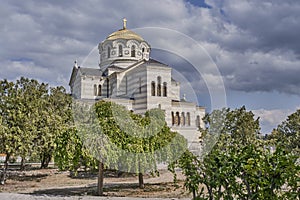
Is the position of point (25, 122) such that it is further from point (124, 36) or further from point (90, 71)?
point (124, 36)

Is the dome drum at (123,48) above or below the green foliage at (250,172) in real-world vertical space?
above

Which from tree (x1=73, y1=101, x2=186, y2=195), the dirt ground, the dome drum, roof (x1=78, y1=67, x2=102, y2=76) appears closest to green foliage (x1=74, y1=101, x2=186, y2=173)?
tree (x1=73, y1=101, x2=186, y2=195)

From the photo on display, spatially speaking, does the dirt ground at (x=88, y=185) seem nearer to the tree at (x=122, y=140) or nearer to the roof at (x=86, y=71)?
the tree at (x=122, y=140)

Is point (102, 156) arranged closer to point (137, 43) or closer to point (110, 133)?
point (110, 133)

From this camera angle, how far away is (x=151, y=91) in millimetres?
41125

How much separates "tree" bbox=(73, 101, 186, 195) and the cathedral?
21.1 m

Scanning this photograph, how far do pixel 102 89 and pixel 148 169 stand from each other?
33.5m

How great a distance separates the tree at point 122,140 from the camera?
507 inches

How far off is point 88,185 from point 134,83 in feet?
101

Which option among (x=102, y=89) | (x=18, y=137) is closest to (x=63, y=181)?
(x=18, y=137)

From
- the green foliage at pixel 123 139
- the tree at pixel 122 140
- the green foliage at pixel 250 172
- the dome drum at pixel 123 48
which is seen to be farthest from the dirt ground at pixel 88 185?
the dome drum at pixel 123 48

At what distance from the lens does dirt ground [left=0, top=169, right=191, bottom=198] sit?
14.4 meters

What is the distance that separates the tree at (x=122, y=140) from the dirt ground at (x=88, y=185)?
40.6 inches

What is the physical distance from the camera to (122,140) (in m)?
13.5
